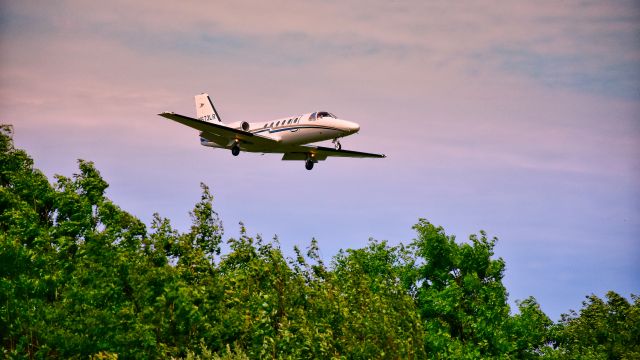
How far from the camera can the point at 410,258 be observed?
209 feet

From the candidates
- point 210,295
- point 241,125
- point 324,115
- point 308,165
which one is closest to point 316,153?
point 308,165

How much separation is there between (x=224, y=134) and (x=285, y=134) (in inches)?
181

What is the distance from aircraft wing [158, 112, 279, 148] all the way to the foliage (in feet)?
22.0

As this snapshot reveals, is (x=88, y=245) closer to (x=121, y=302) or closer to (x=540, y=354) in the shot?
(x=121, y=302)

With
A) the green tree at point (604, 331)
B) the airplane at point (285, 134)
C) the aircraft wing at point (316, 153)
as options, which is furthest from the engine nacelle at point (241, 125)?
the green tree at point (604, 331)

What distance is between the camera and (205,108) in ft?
269

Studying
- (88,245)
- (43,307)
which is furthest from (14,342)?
(88,245)

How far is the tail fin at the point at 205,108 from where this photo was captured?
267ft

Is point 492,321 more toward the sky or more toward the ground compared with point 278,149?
more toward the ground

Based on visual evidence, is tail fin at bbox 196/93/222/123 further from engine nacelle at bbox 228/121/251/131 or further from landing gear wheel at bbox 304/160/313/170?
landing gear wheel at bbox 304/160/313/170

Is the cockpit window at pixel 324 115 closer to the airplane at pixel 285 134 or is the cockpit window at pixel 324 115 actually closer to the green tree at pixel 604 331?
the airplane at pixel 285 134

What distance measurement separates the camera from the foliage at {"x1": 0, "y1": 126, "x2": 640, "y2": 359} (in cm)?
3372

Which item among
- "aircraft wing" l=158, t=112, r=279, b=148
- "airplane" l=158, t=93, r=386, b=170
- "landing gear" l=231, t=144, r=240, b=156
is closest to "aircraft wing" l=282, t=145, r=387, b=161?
"airplane" l=158, t=93, r=386, b=170

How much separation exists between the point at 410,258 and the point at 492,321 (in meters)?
9.35
